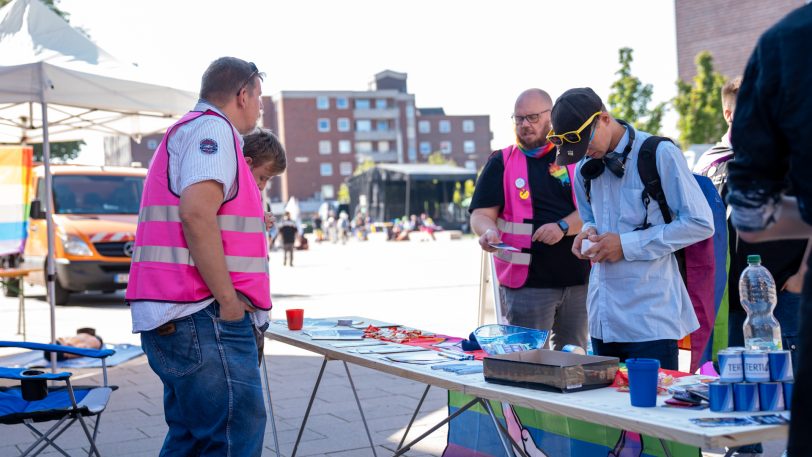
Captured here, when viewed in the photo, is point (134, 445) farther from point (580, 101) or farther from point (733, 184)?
point (733, 184)

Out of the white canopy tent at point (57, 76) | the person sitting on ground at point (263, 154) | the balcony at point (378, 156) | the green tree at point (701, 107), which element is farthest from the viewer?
the balcony at point (378, 156)

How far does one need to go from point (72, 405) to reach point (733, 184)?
3.58 metres

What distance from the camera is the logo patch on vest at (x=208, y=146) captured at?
3.29 m

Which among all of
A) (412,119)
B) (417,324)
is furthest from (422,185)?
(417,324)

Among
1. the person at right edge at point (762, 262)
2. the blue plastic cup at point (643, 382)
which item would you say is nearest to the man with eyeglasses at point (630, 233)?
the person at right edge at point (762, 262)

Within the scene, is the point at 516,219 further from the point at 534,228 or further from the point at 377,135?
the point at 377,135

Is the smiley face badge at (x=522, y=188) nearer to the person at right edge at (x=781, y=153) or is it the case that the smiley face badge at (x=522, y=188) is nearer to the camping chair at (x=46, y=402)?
the camping chair at (x=46, y=402)

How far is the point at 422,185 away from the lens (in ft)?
250

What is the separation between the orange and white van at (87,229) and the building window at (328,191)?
94.6 metres

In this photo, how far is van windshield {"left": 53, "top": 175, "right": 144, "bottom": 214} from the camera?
15602 mm

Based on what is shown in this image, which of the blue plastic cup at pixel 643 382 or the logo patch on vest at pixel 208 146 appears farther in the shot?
the logo patch on vest at pixel 208 146

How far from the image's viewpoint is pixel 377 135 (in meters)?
115

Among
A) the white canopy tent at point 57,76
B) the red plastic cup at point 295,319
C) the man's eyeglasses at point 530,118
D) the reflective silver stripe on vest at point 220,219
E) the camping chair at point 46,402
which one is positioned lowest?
the camping chair at point 46,402

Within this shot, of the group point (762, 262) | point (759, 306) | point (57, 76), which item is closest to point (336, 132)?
point (57, 76)
